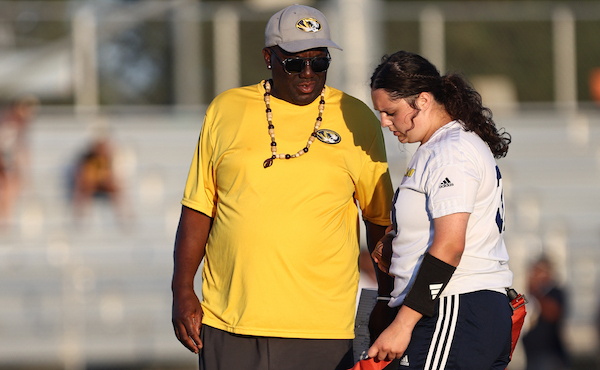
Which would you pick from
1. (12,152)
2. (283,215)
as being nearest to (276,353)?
(283,215)

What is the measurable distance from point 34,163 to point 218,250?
8.08 meters

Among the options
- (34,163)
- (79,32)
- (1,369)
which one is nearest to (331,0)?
(79,32)

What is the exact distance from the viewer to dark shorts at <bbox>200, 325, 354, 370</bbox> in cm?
278

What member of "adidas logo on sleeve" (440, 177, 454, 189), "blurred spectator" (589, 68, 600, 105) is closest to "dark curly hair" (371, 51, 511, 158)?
"adidas logo on sleeve" (440, 177, 454, 189)

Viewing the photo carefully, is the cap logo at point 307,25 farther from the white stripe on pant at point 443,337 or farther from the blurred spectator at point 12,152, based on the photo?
the blurred spectator at point 12,152

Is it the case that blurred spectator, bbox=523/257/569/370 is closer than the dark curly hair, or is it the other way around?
the dark curly hair

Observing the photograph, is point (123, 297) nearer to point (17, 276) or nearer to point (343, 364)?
point (17, 276)

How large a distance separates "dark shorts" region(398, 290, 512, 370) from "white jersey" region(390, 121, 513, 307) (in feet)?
0.14

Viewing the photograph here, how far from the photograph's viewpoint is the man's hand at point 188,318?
2824mm

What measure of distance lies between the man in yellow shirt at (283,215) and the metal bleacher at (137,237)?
4.90 m

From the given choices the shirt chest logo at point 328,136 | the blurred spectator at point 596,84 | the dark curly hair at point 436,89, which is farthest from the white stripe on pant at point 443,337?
the blurred spectator at point 596,84

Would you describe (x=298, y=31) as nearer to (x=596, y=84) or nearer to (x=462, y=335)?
(x=462, y=335)

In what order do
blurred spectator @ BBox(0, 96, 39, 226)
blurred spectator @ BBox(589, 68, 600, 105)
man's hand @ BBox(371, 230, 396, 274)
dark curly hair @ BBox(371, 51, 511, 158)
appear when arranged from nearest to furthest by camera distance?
dark curly hair @ BBox(371, 51, 511, 158), man's hand @ BBox(371, 230, 396, 274), blurred spectator @ BBox(0, 96, 39, 226), blurred spectator @ BBox(589, 68, 600, 105)

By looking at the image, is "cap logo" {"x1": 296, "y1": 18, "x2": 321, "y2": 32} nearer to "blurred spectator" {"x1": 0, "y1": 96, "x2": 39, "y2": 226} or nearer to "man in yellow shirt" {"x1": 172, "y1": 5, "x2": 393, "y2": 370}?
"man in yellow shirt" {"x1": 172, "y1": 5, "x2": 393, "y2": 370}
